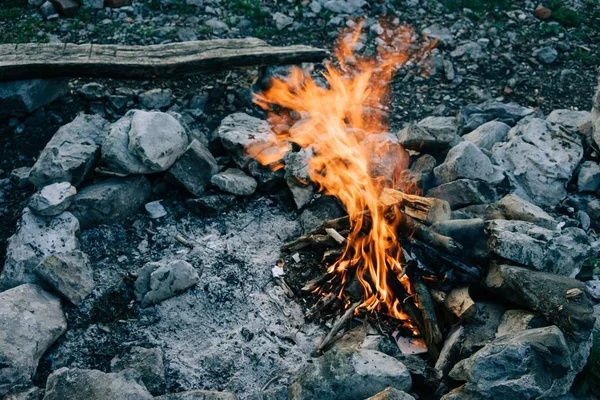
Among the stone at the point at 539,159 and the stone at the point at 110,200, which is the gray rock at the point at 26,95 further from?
the stone at the point at 539,159

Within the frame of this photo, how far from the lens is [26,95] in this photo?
620 cm

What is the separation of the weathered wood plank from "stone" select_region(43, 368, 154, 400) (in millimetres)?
3497

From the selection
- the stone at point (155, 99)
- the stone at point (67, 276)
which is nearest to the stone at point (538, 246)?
the stone at point (67, 276)

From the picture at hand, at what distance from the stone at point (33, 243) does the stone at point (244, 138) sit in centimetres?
175

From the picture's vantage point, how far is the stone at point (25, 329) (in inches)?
162

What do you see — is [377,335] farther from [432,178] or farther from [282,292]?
[432,178]

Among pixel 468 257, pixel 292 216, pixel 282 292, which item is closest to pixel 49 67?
pixel 292 216

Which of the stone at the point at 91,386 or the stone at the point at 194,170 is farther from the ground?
the stone at the point at 194,170

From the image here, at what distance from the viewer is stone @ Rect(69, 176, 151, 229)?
534 cm

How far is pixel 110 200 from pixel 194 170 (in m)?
0.87

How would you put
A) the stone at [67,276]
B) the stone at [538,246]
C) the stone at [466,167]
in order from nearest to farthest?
the stone at [538,246] < the stone at [67,276] < the stone at [466,167]

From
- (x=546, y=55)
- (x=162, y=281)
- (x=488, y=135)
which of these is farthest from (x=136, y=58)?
→ (x=546, y=55)

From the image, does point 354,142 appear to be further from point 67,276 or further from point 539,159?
point 67,276

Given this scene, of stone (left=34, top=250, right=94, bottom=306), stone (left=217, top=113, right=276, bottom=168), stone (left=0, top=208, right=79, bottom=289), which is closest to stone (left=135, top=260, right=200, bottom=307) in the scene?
stone (left=34, top=250, right=94, bottom=306)
